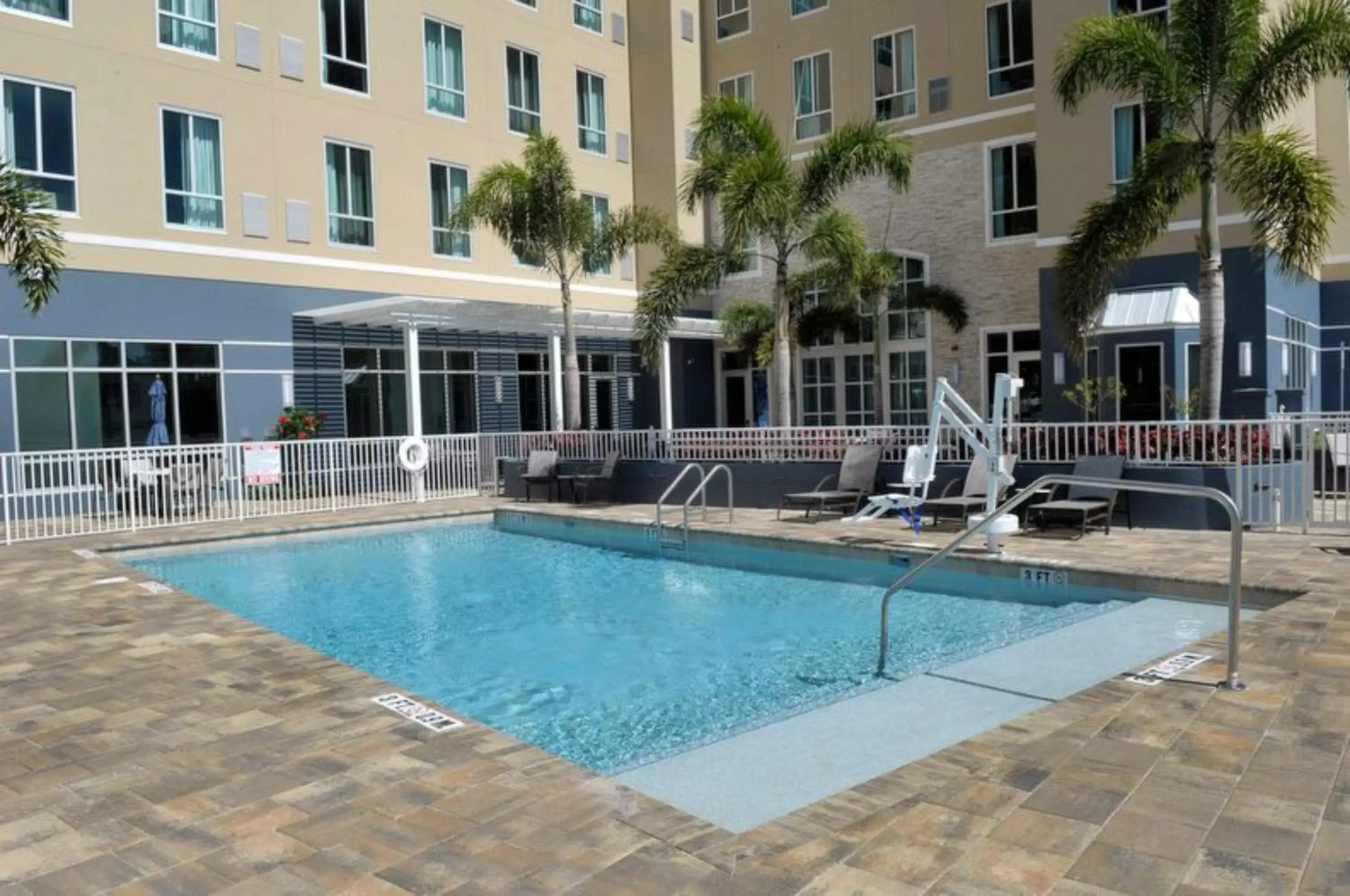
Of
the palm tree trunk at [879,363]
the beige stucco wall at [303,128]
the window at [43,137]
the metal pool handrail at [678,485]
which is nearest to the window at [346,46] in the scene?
the beige stucco wall at [303,128]

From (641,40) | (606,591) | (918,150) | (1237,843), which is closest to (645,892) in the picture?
(1237,843)

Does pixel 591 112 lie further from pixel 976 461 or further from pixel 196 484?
pixel 976 461

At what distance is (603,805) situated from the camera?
412 centimetres

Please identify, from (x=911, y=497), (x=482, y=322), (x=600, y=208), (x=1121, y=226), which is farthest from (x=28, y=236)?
(x=600, y=208)

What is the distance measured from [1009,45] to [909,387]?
25.4 feet

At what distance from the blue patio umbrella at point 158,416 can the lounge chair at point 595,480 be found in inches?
284

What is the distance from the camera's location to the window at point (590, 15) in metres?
26.4

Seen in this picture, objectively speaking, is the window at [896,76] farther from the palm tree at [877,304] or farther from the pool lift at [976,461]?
the pool lift at [976,461]

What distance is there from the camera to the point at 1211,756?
14.1ft

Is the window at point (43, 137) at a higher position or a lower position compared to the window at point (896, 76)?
lower

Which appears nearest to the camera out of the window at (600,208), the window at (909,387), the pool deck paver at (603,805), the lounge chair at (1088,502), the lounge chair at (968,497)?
the pool deck paver at (603,805)

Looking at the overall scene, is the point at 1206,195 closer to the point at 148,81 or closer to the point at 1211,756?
the point at 1211,756

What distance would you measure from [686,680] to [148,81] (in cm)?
1659

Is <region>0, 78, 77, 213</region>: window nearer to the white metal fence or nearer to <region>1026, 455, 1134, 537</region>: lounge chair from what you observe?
the white metal fence
